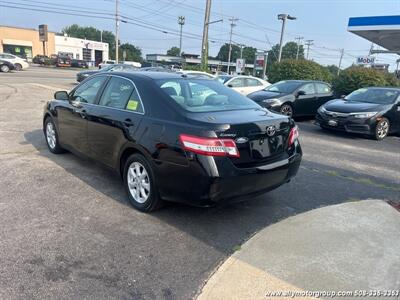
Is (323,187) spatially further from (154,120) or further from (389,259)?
(154,120)

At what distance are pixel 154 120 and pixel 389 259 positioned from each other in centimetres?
266

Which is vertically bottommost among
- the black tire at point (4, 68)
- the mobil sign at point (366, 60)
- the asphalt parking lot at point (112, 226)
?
the black tire at point (4, 68)

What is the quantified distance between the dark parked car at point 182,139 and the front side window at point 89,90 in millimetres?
24

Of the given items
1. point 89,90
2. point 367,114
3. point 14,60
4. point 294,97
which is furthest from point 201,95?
point 14,60

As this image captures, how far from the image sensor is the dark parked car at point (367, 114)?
31.1ft

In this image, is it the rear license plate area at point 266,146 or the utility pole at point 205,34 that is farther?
the utility pole at point 205,34

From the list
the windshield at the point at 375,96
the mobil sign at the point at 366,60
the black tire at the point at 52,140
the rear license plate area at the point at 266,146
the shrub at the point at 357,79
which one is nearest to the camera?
the rear license plate area at the point at 266,146

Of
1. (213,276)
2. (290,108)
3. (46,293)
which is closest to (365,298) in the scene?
(213,276)

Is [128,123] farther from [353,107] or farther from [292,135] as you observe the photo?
[353,107]

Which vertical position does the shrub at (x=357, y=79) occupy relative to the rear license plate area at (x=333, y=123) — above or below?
above

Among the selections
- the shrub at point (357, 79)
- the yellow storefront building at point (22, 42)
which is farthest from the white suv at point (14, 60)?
the yellow storefront building at point (22, 42)

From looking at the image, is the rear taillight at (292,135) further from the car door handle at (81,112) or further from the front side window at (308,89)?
the front side window at (308,89)

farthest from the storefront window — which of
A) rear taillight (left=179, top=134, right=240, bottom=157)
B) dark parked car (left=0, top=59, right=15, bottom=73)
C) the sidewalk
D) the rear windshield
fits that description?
the sidewalk

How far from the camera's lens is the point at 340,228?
387 cm
